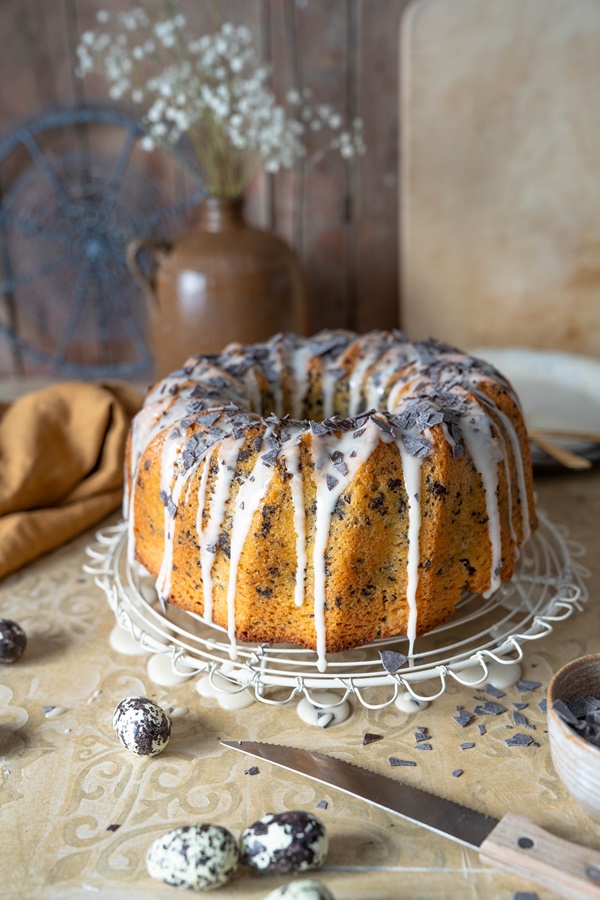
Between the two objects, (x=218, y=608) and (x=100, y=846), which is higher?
(x=218, y=608)

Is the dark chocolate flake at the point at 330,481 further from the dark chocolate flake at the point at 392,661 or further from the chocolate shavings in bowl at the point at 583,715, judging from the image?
the chocolate shavings in bowl at the point at 583,715

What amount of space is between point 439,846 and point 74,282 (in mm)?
1860

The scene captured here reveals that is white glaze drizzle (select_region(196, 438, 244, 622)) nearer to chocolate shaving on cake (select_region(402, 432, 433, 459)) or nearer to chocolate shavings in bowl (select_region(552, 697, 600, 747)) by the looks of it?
chocolate shaving on cake (select_region(402, 432, 433, 459))

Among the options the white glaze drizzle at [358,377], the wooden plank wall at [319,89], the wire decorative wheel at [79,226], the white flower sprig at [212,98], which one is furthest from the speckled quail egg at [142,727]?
the wooden plank wall at [319,89]

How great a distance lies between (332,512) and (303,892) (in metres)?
0.46

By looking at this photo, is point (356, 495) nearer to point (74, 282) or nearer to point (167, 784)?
point (167, 784)

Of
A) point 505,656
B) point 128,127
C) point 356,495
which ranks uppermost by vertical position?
point 128,127

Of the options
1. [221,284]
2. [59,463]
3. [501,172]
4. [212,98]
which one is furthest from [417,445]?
[501,172]

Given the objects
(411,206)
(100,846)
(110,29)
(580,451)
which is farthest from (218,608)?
(110,29)

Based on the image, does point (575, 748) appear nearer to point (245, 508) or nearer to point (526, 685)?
point (526, 685)

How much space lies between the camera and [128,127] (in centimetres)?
227

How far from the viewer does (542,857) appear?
0.89 metres


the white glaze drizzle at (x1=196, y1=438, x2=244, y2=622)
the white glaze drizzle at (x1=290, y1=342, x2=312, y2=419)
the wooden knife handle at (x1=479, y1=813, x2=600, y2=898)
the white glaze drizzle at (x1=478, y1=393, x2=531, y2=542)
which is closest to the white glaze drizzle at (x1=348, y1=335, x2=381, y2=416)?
the white glaze drizzle at (x1=290, y1=342, x2=312, y2=419)

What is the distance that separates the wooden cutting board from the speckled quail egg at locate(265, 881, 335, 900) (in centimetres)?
172
